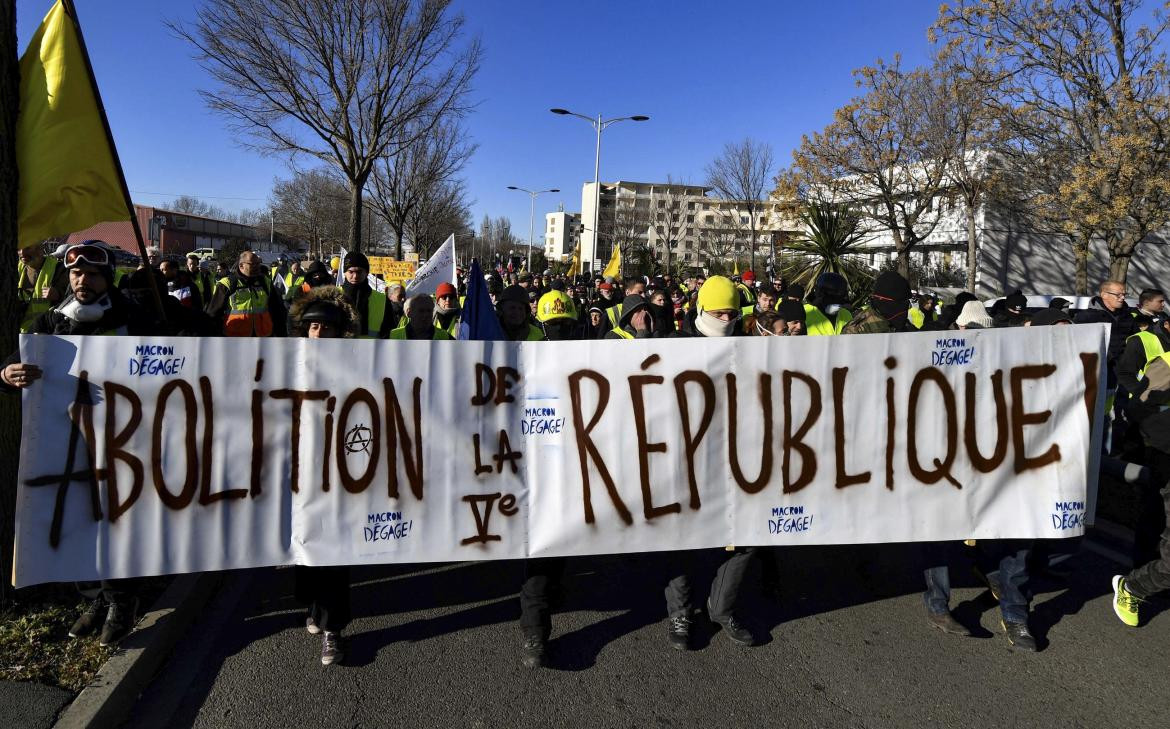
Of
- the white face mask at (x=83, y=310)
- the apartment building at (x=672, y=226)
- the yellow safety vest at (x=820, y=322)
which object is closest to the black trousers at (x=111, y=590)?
the white face mask at (x=83, y=310)

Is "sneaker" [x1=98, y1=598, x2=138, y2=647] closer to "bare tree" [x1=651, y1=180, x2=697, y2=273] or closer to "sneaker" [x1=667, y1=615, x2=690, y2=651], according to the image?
"sneaker" [x1=667, y1=615, x2=690, y2=651]

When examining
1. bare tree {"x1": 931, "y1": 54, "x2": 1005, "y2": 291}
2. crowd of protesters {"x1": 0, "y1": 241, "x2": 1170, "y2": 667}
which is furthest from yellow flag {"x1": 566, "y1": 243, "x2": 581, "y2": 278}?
crowd of protesters {"x1": 0, "y1": 241, "x2": 1170, "y2": 667}

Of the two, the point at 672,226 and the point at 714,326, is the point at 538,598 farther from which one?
the point at 672,226

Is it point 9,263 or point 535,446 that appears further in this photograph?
point 9,263

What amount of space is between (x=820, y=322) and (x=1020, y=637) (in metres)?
2.96

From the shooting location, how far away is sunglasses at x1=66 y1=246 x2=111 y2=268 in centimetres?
367

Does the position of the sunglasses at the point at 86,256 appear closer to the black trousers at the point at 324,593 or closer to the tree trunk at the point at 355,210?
the black trousers at the point at 324,593

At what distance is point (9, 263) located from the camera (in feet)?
12.2

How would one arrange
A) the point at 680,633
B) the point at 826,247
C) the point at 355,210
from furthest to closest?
the point at 355,210, the point at 826,247, the point at 680,633

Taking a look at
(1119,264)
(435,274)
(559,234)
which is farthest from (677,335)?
(559,234)

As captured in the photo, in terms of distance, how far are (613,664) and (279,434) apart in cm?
195

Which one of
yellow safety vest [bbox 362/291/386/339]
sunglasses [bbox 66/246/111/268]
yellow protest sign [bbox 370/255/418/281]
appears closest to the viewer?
sunglasses [bbox 66/246/111/268]

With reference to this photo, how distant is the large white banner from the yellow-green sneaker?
0.61 metres

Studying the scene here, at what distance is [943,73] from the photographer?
85.4ft
